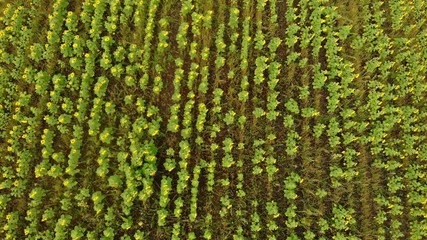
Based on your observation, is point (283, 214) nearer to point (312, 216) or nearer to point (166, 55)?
point (312, 216)

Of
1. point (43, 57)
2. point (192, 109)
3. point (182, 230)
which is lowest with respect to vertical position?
point (182, 230)

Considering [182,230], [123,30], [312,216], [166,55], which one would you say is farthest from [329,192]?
[123,30]

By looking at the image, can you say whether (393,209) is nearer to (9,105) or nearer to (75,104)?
(75,104)

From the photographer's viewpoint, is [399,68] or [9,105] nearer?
[9,105]

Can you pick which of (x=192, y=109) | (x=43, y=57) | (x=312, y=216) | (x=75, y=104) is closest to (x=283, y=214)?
(x=312, y=216)

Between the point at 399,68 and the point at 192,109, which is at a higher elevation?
the point at 399,68

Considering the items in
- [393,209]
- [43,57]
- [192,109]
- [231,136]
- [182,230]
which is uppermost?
[43,57]
